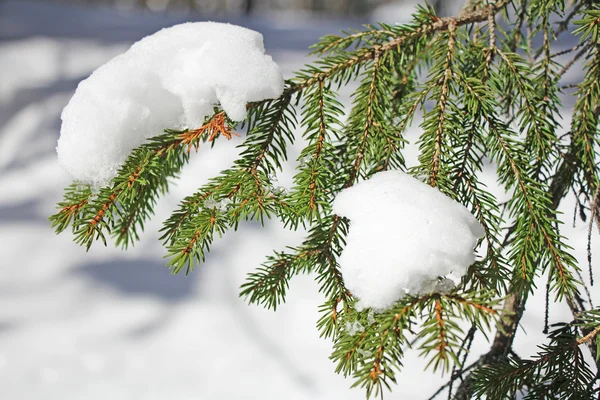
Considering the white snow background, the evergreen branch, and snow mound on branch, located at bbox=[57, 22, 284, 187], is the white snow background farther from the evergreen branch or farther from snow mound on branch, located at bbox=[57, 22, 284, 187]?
snow mound on branch, located at bbox=[57, 22, 284, 187]

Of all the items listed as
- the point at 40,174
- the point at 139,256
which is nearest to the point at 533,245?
the point at 139,256

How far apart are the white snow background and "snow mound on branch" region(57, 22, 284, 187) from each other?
881 mm

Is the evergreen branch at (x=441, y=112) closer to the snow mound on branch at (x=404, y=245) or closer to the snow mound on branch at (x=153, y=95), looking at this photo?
the snow mound on branch at (x=404, y=245)

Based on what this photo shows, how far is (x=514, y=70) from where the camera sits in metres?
0.63

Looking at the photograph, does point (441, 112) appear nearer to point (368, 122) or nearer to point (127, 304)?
point (368, 122)

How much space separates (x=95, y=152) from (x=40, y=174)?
1.84 meters

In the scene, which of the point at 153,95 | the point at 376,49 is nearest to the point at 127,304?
the point at 153,95

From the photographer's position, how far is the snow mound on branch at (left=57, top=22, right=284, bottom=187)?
58 cm

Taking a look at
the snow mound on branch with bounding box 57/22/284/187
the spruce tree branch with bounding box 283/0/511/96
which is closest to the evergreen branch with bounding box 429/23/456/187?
the spruce tree branch with bounding box 283/0/511/96

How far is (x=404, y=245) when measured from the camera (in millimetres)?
450

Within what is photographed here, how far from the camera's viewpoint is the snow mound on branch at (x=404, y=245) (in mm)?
441

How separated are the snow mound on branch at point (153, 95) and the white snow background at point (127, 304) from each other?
0.88 m

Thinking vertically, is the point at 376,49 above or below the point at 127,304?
above

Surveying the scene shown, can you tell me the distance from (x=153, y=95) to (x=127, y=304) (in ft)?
4.64
